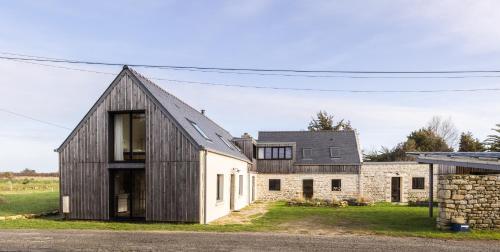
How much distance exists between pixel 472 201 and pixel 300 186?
58.8 ft

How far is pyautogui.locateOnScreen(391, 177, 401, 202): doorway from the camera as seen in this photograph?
104 ft

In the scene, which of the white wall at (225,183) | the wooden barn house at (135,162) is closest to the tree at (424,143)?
the white wall at (225,183)

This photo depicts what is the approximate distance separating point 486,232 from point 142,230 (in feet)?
42.2

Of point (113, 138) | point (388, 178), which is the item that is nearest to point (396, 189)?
point (388, 178)

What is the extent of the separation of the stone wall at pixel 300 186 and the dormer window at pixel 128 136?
52.7 ft

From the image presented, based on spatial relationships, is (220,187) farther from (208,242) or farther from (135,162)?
(208,242)

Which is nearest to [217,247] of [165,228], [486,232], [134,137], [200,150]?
[165,228]

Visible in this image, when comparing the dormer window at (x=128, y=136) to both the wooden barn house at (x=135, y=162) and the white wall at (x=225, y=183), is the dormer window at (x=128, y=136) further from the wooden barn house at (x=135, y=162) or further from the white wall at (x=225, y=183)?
the white wall at (x=225, y=183)

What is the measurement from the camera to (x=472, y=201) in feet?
49.3

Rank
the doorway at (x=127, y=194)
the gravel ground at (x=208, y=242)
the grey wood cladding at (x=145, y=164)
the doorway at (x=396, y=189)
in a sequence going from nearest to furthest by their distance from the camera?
the gravel ground at (x=208, y=242), the grey wood cladding at (x=145, y=164), the doorway at (x=127, y=194), the doorway at (x=396, y=189)

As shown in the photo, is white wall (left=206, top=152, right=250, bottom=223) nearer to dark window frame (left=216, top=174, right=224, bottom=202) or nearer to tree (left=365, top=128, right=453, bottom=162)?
dark window frame (left=216, top=174, right=224, bottom=202)

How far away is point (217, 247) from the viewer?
11.5m

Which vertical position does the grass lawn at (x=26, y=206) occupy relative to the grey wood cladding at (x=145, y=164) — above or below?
below

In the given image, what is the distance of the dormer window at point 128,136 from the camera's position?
60.1ft
